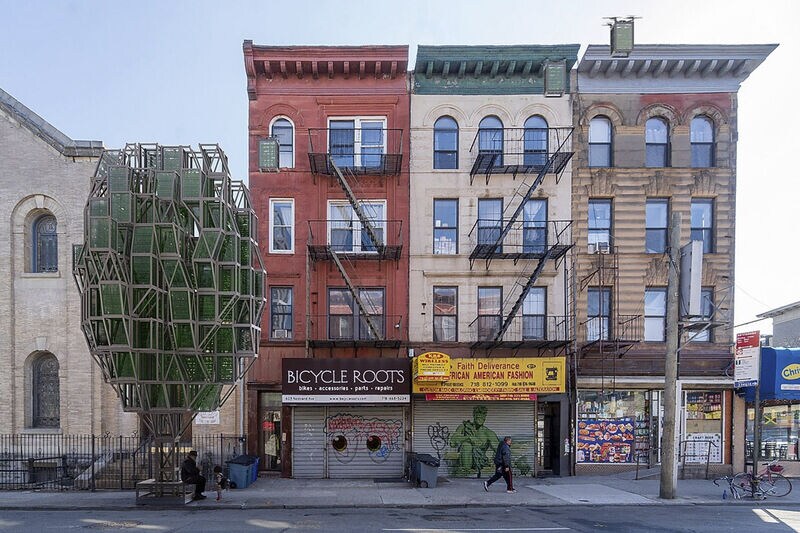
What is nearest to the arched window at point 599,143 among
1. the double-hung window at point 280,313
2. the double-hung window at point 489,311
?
Answer: the double-hung window at point 489,311

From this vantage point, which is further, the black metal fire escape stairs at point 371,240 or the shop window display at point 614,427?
the shop window display at point 614,427

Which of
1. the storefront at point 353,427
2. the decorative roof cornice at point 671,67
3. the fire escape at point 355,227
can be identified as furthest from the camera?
the decorative roof cornice at point 671,67

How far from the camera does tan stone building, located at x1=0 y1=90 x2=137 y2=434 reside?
61.6 ft

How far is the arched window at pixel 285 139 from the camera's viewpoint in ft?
64.2

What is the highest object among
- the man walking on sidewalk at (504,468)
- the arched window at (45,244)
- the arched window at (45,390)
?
the arched window at (45,244)

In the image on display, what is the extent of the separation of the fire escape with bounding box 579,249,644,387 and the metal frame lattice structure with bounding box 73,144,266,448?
11766 millimetres

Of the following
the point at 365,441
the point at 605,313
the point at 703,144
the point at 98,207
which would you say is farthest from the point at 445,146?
the point at 98,207

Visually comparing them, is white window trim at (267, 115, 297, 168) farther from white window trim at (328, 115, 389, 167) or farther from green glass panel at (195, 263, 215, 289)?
green glass panel at (195, 263, 215, 289)

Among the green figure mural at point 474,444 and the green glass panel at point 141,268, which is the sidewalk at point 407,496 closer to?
the green figure mural at point 474,444

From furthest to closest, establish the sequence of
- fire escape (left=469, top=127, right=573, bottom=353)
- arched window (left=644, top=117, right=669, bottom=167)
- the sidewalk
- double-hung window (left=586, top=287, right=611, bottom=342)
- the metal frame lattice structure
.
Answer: arched window (left=644, top=117, right=669, bottom=167)
double-hung window (left=586, top=287, right=611, bottom=342)
fire escape (left=469, top=127, right=573, bottom=353)
the sidewalk
the metal frame lattice structure

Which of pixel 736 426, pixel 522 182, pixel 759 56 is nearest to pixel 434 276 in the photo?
pixel 522 182

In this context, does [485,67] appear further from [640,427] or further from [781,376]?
[781,376]

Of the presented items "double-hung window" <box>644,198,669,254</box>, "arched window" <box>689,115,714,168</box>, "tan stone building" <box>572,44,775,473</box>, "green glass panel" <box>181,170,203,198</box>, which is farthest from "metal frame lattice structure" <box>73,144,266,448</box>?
"arched window" <box>689,115,714,168</box>

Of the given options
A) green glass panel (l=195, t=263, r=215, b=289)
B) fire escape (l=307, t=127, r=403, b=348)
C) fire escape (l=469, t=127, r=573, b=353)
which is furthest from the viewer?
fire escape (l=307, t=127, r=403, b=348)
